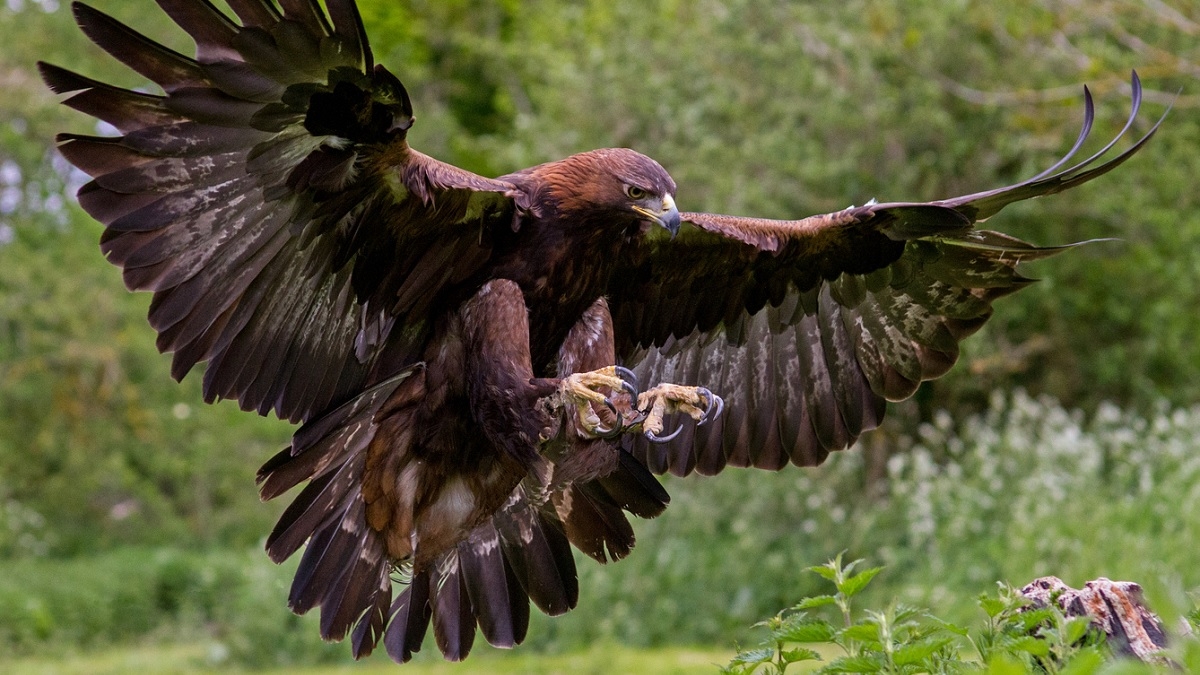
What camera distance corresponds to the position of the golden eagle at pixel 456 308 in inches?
134

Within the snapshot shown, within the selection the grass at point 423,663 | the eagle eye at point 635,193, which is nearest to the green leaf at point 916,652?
the eagle eye at point 635,193

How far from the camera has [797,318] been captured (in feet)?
15.9

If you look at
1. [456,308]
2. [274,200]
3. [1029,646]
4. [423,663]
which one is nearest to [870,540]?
[423,663]

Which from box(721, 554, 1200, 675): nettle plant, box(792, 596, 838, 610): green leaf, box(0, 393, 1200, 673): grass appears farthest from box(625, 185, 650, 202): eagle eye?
box(0, 393, 1200, 673): grass

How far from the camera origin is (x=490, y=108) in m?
17.8

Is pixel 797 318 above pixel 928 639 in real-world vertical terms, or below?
above

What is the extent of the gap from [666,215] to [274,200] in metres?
1.12

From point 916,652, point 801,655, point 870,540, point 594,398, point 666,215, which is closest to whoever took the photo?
point 916,652

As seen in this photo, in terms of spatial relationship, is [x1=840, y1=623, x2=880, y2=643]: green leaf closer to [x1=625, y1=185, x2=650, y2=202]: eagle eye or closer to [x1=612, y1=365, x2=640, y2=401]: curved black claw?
[x1=612, y1=365, x2=640, y2=401]: curved black claw

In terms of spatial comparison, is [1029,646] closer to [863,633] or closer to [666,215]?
[863,633]

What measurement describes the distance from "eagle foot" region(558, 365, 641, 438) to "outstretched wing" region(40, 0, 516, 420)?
0.61 m

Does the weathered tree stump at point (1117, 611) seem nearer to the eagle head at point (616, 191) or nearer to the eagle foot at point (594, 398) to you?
the eagle foot at point (594, 398)

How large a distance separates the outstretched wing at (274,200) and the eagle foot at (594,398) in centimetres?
61

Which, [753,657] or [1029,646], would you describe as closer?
[1029,646]
